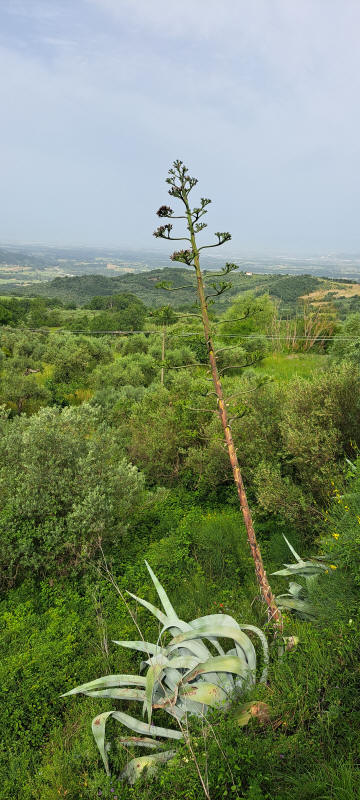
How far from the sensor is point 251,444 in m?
10.4

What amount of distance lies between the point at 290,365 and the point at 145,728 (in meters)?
24.7

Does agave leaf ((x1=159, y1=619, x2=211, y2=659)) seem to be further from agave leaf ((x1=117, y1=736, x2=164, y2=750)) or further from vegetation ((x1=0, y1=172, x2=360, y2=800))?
agave leaf ((x1=117, y1=736, x2=164, y2=750))

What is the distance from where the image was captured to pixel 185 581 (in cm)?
695

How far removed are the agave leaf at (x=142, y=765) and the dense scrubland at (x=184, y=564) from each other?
0.09 m

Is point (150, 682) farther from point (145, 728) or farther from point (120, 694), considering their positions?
point (120, 694)

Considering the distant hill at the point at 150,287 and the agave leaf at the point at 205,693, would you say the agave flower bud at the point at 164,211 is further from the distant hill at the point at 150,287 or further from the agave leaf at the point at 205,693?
the distant hill at the point at 150,287

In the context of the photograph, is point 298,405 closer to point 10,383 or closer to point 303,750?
point 303,750

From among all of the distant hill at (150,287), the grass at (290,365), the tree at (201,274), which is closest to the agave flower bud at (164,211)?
the tree at (201,274)

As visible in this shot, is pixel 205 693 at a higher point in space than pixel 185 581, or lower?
higher

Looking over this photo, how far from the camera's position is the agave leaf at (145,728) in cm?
343

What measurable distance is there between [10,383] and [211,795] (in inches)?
850

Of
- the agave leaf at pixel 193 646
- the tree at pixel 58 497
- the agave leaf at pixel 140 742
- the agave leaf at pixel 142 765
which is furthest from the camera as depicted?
the tree at pixel 58 497

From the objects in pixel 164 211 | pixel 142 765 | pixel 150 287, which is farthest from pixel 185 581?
pixel 150 287

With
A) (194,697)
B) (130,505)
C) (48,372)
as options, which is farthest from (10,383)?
(194,697)
